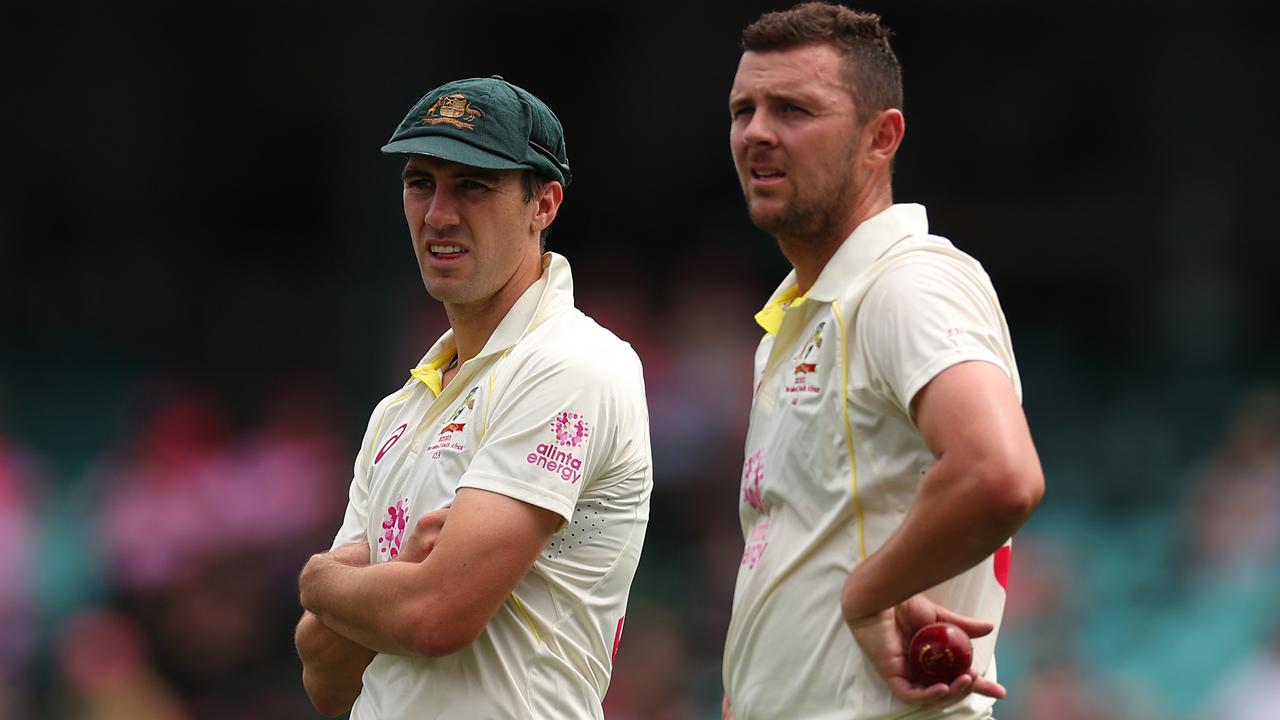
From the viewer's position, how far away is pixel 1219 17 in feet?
41.0

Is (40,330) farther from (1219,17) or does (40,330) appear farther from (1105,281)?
(1219,17)

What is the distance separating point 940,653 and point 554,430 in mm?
873

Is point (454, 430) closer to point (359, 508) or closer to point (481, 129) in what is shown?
point (359, 508)

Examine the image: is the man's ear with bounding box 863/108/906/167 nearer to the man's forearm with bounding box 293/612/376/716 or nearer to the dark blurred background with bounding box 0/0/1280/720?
the man's forearm with bounding box 293/612/376/716

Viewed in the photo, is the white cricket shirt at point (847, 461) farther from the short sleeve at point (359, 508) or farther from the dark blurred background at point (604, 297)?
the dark blurred background at point (604, 297)

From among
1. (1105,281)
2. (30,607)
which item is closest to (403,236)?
(30,607)

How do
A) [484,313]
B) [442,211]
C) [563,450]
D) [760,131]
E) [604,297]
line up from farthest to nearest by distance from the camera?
1. [604,297]
2. [484,313]
3. [442,211]
4. [760,131]
5. [563,450]

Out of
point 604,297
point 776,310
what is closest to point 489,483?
point 776,310

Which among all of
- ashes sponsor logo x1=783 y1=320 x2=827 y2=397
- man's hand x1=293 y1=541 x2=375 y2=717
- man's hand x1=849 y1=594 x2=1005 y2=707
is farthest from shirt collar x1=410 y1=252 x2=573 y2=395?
man's hand x1=849 y1=594 x2=1005 y2=707

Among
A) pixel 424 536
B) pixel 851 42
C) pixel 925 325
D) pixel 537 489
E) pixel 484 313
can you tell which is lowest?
pixel 424 536

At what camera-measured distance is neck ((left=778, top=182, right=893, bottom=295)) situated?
3555 mm

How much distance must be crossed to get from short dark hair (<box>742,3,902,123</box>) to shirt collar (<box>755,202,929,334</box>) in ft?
0.76

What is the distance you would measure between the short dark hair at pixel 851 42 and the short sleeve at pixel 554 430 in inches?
29.8

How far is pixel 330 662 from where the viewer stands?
11.7 ft
